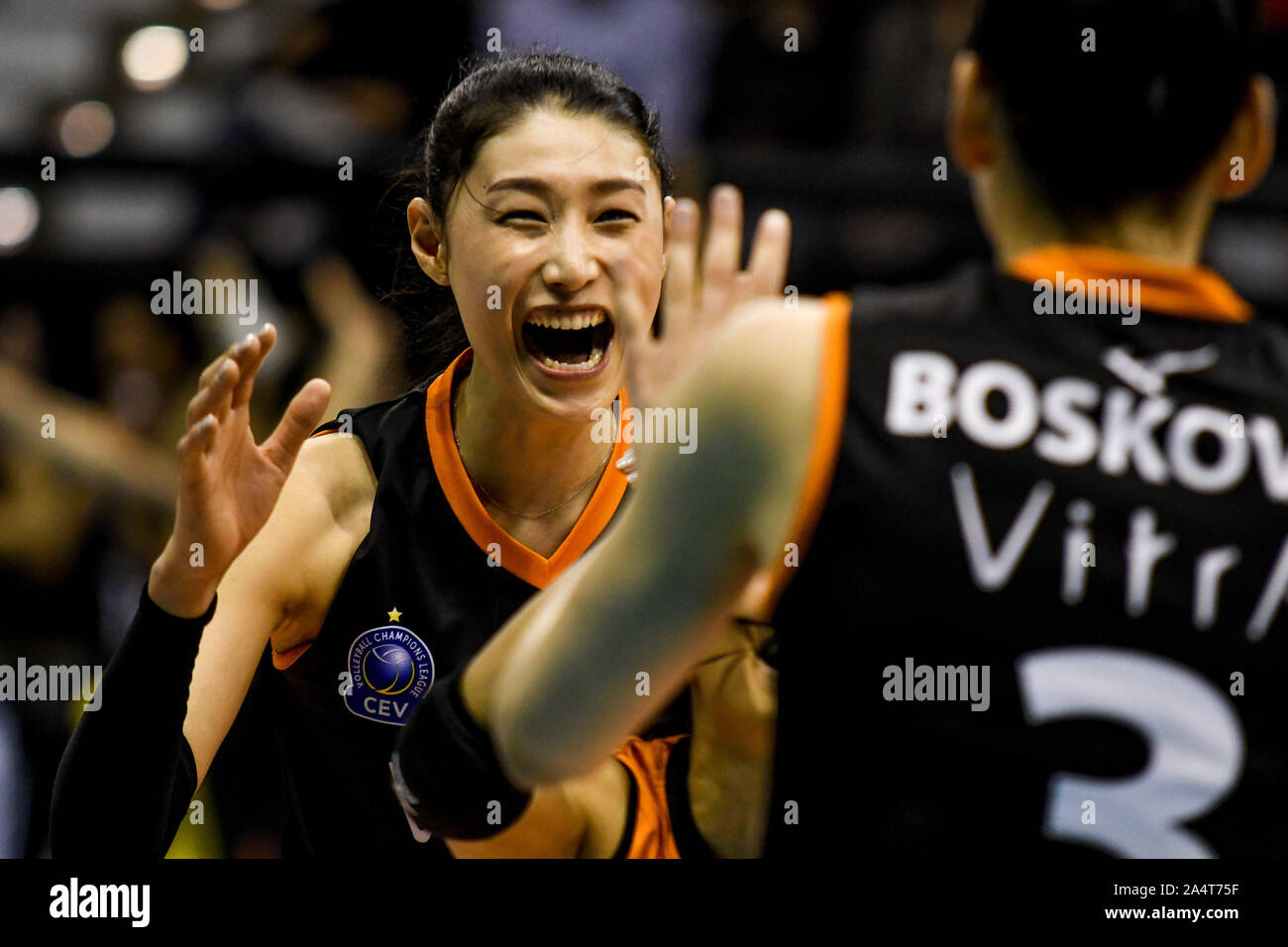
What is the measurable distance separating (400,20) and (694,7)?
3.24 ft

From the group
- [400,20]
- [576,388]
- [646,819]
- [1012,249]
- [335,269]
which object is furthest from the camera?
[400,20]

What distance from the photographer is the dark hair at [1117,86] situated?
1.12m

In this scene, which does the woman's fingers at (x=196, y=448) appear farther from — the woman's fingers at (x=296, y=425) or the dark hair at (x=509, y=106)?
the dark hair at (x=509, y=106)

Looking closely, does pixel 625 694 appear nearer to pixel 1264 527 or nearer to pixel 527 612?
pixel 527 612

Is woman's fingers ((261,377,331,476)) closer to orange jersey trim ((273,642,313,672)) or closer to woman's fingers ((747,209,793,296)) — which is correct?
orange jersey trim ((273,642,313,672))

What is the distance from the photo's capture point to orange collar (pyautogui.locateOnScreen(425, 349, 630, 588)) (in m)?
2.28

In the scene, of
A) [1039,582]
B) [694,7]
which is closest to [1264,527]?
[1039,582]

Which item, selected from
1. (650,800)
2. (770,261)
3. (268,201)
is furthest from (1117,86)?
(268,201)

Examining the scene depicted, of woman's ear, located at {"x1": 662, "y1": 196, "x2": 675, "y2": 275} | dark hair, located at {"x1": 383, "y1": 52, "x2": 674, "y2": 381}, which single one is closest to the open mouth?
woman's ear, located at {"x1": 662, "y1": 196, "x2": 675, "y2": 275}

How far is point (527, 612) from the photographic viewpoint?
1249mm

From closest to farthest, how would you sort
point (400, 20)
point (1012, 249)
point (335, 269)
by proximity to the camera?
point (1012, 249)
point (335, 269)
point (400, 20)

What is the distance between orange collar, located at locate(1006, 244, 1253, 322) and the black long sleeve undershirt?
3.62 feet

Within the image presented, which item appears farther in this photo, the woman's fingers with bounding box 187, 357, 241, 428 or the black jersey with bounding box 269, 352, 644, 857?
the black jersey with bounding box 269, 352, 644, 857

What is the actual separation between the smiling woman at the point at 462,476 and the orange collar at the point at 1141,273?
1.08 m
